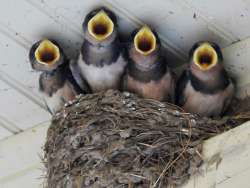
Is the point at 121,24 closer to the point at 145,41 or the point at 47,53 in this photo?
the point at 145,41

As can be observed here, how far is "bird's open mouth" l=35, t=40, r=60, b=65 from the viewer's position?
10.6ft

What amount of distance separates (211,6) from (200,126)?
1.60ft

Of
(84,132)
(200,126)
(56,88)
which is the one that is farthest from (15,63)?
(200,126)

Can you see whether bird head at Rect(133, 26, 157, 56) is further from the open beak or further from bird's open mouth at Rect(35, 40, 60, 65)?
bird's open mouth at Rect(35, 40, 60, 65)

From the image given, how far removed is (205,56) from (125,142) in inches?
21.7

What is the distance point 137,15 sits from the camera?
3.21m

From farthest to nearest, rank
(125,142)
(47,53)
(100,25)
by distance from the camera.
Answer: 1. (47,53)
2. (100,25)
3. (125,142)

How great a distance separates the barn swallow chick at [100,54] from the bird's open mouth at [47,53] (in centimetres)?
11

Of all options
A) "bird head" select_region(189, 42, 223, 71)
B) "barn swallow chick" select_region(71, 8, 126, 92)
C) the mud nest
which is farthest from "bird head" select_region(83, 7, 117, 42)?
"bird head" select_region(189, 42, 223, 71)

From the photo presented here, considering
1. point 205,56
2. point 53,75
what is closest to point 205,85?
point 205,56

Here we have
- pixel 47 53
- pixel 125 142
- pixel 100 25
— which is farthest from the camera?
pixel 47 53

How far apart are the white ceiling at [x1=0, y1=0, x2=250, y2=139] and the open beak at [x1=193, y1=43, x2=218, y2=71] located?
9cm

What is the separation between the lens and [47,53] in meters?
3.29

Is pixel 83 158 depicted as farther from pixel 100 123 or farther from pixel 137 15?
pixel 137 15
